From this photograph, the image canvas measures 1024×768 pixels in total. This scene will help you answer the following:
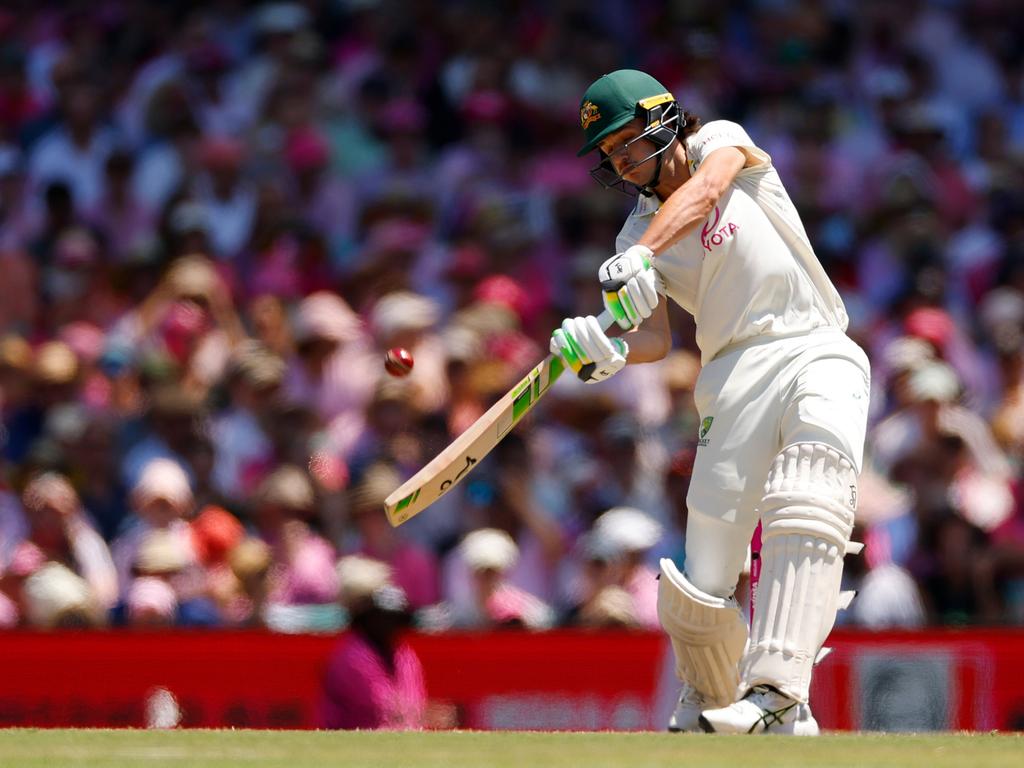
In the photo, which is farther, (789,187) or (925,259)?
(789,187)

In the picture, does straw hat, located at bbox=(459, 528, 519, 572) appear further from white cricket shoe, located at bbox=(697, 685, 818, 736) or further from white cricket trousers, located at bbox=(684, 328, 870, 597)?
white cricket shoe, located at bbox=(697, 685, 818, 736)

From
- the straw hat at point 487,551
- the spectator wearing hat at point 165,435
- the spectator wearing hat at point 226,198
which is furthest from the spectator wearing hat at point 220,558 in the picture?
the spectator wearing hat at point 226,198

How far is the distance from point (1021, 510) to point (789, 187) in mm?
2652

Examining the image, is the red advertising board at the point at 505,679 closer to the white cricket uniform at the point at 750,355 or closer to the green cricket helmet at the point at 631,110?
the white cricket uniform at the point at 750,355

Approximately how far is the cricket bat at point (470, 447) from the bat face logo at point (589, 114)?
0.72 meters

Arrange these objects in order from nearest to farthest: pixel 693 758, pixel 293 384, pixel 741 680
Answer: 1. pixel 693 758
2. pixel 741 680
3. pixel 293 384

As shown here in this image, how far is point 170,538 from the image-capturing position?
Answer: 27.2 ft

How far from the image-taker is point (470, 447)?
19.2 feet

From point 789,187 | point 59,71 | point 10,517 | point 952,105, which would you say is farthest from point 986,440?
point 59,71

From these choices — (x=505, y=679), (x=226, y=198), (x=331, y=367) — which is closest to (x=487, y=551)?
(x=505, y=679)

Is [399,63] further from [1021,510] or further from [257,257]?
[1021,510]

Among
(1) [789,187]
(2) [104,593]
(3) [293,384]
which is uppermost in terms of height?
(1) [789,187]

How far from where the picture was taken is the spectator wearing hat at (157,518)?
8289 millimetres

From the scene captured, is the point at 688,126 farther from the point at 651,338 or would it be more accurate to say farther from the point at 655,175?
the point at 651,338
